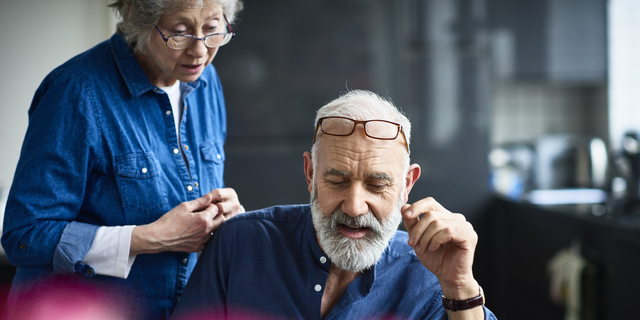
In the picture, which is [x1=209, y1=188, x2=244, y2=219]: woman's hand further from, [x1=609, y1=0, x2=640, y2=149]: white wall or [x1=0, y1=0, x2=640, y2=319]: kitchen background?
[x1=609, y1=0, x2=640, y2=149]: white wall

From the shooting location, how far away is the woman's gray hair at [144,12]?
1.25m

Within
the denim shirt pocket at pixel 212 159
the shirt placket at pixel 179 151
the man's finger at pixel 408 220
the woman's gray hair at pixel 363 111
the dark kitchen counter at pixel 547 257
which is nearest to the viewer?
the man's finger at pixel 408 220

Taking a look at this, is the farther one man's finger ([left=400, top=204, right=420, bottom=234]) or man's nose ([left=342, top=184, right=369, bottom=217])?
man's nose ([left=342, top=184, right=369, bottom=217])

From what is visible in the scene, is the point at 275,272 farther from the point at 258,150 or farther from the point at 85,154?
the point at 258,150

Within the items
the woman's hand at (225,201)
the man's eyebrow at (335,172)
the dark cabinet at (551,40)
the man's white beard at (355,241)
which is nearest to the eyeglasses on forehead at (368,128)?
the man's eyebrow at (335,172)

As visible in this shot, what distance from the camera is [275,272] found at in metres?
1.39

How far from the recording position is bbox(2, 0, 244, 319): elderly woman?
48.2 inches

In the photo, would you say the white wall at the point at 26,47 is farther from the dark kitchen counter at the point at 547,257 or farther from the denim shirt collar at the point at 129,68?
the dark kitchen counter at the point at 547,257

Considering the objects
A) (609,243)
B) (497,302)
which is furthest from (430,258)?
(497,302)

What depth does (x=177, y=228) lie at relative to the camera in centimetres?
129

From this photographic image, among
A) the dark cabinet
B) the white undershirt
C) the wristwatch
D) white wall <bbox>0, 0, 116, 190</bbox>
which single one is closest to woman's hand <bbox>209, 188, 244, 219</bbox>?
the white undershirt

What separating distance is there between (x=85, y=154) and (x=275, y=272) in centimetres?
59

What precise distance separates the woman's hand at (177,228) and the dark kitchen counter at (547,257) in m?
1.93

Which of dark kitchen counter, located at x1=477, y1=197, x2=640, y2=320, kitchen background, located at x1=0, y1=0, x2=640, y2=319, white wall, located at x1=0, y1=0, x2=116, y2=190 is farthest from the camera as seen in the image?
kitchen background, located at x1=0, y1=0, x2=640, y2=319
